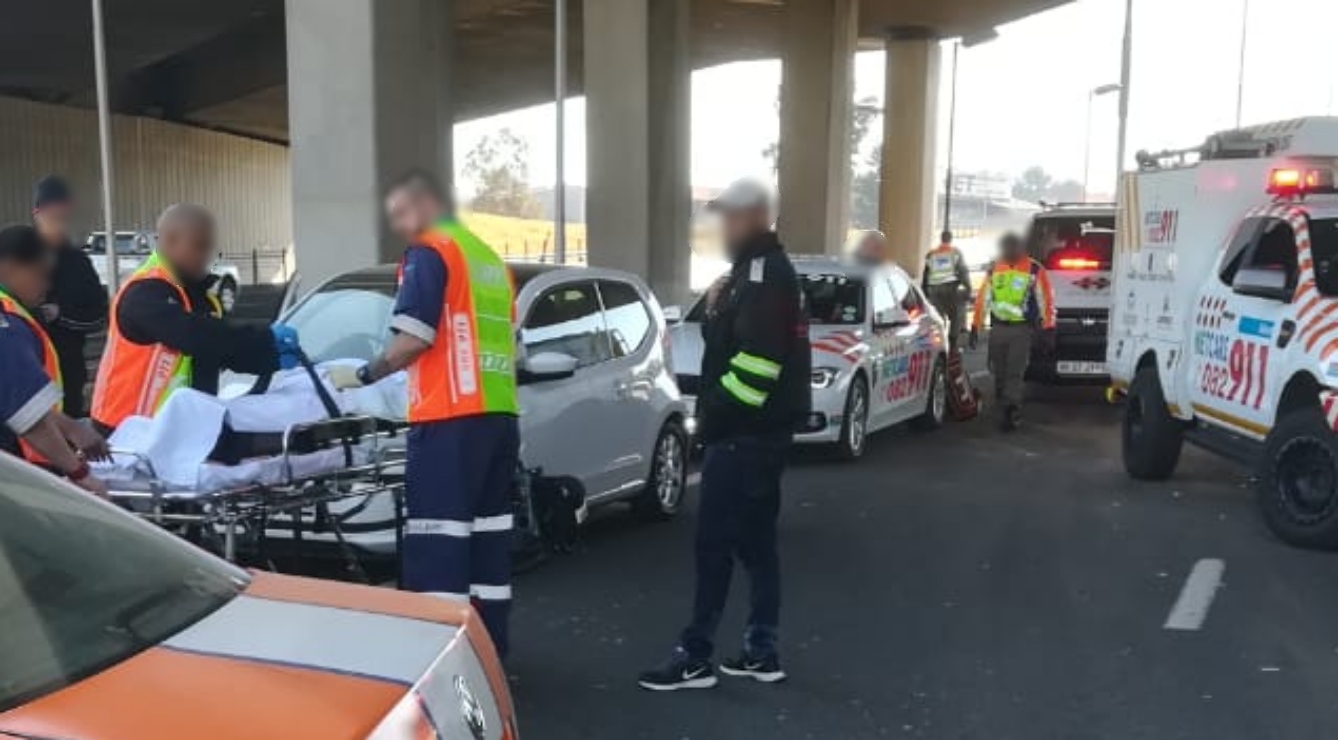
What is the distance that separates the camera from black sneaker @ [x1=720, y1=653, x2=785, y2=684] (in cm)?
534

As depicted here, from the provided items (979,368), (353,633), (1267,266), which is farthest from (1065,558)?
(979,368)

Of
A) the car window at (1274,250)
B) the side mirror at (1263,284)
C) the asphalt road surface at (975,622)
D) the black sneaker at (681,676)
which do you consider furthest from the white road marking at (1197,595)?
the black sneaker at (681,676)

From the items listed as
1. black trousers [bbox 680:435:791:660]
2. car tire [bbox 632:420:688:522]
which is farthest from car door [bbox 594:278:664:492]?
black trousers [bbox 680:435:791:660]

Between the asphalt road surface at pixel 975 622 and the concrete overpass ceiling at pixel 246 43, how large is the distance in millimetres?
22527

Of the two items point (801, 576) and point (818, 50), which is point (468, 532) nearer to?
point (801, 576)

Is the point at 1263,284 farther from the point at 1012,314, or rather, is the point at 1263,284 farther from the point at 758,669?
the point at 758,669

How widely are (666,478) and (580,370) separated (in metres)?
1.39

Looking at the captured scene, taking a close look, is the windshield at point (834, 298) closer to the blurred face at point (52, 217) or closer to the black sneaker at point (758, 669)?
the blurred face at point (52, 217)

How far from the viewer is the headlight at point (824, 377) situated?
1054cm

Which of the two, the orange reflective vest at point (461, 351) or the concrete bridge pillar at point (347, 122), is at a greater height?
the concrete bridge pillar at point (347, 122)

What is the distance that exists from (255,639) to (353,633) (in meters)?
0.19

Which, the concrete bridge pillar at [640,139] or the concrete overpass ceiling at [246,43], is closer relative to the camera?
the concrete bridge pillar at [640,139]

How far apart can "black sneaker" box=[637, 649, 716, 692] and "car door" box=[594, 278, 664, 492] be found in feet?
8.59

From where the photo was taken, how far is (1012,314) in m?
13.0
